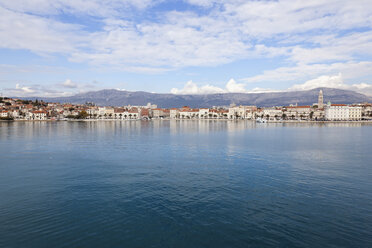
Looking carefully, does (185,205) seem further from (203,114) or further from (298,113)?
(203,114)

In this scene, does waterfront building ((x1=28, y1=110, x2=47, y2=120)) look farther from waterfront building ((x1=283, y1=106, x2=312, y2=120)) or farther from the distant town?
waterfront building ((x1=283, y1=106, x2=312, y2=120))

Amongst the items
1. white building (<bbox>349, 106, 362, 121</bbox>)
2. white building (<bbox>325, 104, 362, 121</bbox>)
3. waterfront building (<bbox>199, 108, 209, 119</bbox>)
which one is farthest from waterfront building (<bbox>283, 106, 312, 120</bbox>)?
waterfront building (<bbox>199, 108, 209, 119</bbox>)

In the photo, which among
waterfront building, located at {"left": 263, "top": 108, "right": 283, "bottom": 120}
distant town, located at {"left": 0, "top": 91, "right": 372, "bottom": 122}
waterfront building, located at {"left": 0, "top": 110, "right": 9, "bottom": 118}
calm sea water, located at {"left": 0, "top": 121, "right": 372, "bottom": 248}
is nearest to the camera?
calm sea water, located at {"left": 0, "top": 121, "right": 372, "bottom": 248}

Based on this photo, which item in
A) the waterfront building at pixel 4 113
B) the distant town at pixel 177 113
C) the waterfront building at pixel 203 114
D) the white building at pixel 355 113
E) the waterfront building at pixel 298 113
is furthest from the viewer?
the waterfront building at pixel 203 114

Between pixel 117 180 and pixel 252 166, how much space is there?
7.53 m

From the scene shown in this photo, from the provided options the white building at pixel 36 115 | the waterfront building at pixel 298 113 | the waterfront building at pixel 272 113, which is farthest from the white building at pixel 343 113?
the white building at pixel 36 115

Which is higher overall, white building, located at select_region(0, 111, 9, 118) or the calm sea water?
white building, located at select_region(0, 111, 9, 118)

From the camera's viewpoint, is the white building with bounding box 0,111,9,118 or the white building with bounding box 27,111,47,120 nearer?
the white building with bounding box 0,111,9,118

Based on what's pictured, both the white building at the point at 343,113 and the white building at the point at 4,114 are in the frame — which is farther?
the white building at the point at 343,113

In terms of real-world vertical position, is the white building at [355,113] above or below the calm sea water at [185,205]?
above

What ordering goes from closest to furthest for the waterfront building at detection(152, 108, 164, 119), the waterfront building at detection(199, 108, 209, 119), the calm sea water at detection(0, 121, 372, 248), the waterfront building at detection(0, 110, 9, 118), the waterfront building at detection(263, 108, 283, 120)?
the calm sea water at detection(0, 121, 372, 248), the waterfront building at detection(0, 110, 9, 118), the waterfront building at detection(263, 108, 283, 120), the waterfront building at detection(199, 108, 209, 119), the waterfront building at detection(152, 108, 164, 119)

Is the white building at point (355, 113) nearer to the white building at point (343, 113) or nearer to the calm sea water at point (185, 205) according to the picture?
the white building at point (343, 113)

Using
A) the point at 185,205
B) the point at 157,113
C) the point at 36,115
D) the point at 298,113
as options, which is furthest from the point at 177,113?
the point at 185,205

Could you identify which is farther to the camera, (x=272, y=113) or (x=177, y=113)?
(x=177, y=113)
